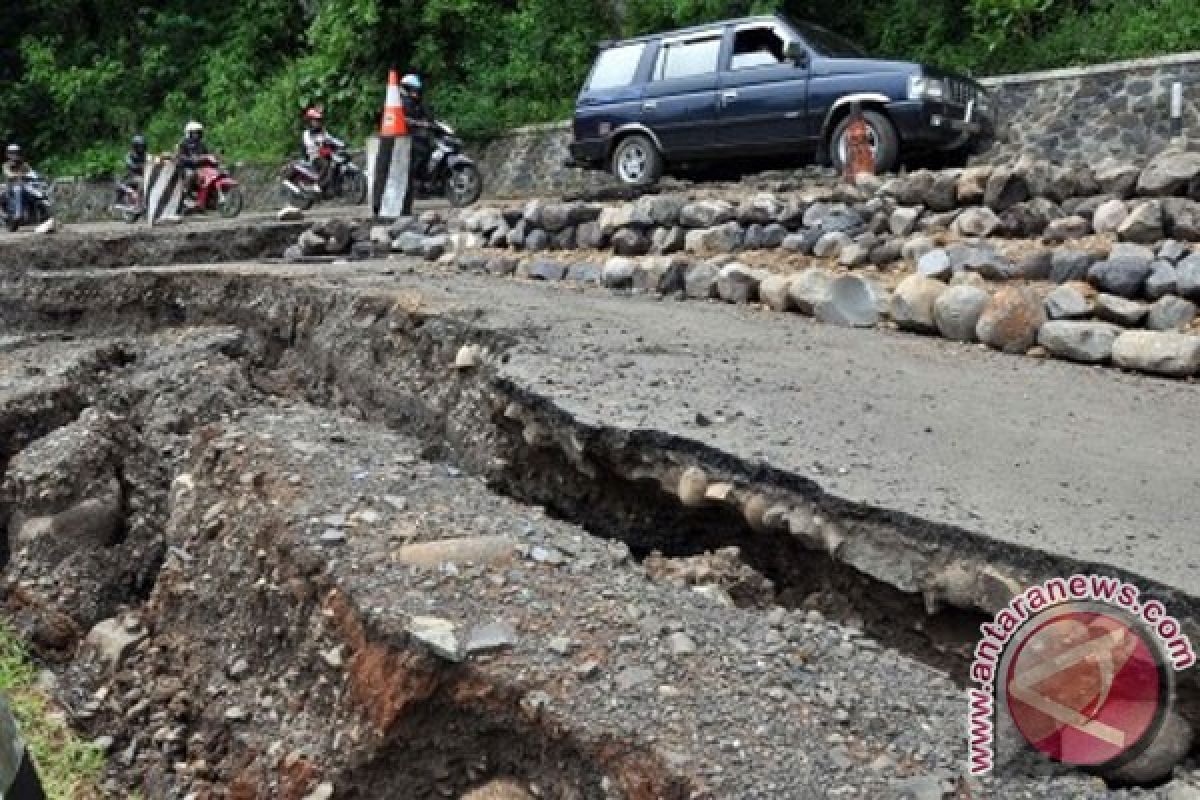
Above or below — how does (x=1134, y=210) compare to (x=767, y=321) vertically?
above

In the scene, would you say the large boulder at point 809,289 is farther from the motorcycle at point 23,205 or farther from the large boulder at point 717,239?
the motorcycle at point 23,205

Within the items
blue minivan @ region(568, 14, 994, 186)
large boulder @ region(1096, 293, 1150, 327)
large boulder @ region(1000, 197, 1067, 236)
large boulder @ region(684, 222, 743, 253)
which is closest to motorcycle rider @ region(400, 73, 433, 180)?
blue minivan @ region(568, 14, 994, 186)

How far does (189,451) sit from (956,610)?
3.32 meters

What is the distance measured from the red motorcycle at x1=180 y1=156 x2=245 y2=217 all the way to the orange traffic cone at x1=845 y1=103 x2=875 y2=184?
926cm

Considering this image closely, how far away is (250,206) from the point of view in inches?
716

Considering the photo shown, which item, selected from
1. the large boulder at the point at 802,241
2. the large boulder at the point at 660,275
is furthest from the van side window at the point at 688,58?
the large boulder at the point at 802,241

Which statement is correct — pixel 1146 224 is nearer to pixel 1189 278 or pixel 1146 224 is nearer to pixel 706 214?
pixel 1189 278

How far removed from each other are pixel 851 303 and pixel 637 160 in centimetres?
554

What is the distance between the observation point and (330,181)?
1488 cm

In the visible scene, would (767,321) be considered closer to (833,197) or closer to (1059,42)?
(833,197)

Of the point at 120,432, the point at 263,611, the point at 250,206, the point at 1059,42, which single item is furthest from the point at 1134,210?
the point at 250,206

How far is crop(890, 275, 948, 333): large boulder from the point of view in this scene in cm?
556

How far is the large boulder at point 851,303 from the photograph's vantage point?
5859mm

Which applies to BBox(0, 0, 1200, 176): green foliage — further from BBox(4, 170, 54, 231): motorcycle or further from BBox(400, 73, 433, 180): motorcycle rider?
BBox(400, 73, 433, 180): motorcycle rider
